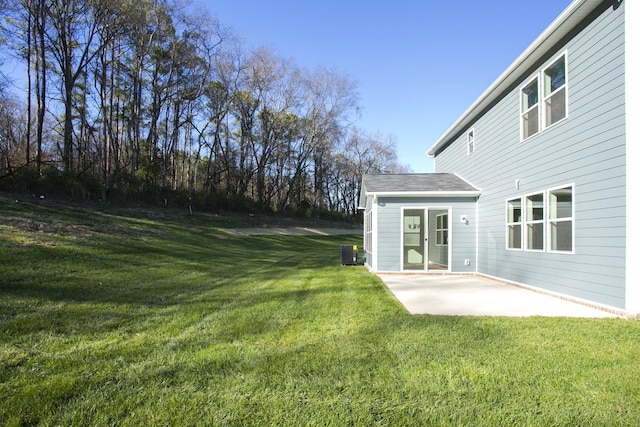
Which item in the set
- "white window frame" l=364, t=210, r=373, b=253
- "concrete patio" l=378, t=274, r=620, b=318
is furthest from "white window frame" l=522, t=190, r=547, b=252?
"white window frame" l=364, t=210, r=373, b=253

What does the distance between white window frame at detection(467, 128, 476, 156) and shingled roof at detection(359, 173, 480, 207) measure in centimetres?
89

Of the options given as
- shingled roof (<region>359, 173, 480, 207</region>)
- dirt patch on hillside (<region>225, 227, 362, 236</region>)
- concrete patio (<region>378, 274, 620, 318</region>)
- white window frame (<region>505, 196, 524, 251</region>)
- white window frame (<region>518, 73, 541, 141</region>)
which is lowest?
concrete patio (<region>378, 274, 620, 318</region>)

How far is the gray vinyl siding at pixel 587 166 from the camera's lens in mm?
4949

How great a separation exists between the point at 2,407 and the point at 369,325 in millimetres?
3289

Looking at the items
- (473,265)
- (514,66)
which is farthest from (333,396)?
(473,265)

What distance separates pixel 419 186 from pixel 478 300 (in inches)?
174

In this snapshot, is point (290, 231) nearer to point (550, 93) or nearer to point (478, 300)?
point (478, 300)

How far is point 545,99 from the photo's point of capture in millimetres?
6668

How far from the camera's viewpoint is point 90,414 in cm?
224

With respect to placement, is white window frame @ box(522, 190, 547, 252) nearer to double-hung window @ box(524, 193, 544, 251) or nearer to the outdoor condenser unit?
double-hung window @ box(524, 193, 544, 251)

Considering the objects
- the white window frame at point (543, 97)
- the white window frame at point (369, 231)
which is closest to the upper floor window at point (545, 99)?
the white window frame at point (543, 97)

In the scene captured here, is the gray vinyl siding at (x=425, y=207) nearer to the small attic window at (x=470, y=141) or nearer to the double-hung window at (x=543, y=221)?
the double-hung window at (x=543, y=221)

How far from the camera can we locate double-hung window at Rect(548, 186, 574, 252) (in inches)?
235

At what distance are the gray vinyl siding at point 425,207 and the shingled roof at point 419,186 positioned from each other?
226 mm
